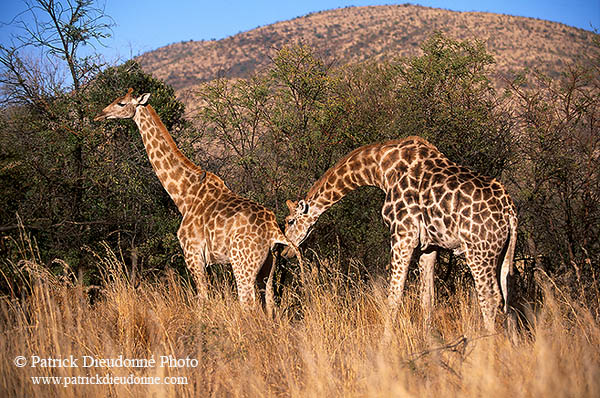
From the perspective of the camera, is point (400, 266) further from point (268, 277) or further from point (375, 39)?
point (375, 39)

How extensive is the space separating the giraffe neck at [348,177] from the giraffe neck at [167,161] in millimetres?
1730

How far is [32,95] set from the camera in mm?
8617

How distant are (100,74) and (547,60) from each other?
47.7 m

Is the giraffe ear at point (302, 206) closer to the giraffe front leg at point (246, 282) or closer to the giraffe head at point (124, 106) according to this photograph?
the giraffe front leg at point (246, 282)

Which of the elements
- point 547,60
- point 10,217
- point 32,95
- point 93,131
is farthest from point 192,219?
point 547,60

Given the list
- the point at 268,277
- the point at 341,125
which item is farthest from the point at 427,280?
the point at 341,125

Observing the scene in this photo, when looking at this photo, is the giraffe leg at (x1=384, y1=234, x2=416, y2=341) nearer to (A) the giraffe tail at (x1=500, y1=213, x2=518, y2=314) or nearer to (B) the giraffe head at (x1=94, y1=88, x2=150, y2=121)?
(A) the giraffe tail at (x1=500, y1=213, x2=518, y2=314)

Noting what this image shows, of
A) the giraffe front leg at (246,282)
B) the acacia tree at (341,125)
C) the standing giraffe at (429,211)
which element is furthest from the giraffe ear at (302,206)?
the acacia tree at (341,125)

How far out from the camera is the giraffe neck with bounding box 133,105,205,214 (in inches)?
302

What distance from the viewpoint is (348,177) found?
6859 mm

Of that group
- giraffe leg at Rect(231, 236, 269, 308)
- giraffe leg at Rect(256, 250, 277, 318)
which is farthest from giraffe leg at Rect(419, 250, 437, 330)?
giraffe leg at Rect(231, 236, 269, 308)

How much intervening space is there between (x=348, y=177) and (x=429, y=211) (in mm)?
1308

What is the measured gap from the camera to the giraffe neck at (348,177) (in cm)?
668

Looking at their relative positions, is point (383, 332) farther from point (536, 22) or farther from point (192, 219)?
point (536, 22)
